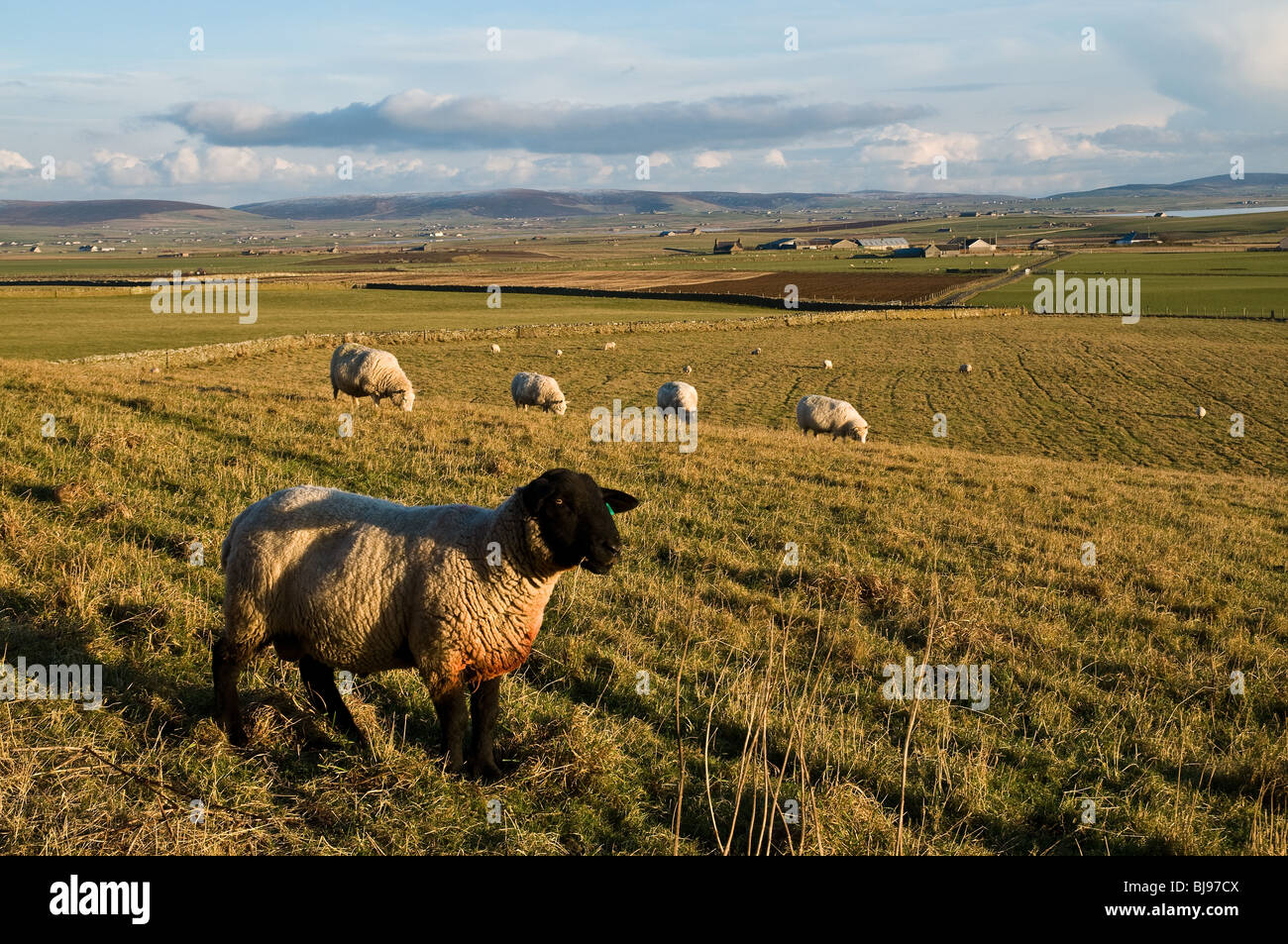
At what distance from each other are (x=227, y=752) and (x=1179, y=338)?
205 feet

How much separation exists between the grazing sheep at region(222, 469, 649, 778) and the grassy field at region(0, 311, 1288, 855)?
452mm

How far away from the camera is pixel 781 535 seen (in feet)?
39.1

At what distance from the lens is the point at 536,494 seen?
5586 millimetres

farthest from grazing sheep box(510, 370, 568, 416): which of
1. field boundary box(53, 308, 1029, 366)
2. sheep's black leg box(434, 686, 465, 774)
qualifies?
sheep's black leg box(434, 686, 465, 774)

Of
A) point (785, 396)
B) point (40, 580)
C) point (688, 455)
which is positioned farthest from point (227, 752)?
point (785, 396)

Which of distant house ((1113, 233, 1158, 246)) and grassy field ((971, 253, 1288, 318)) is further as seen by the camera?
distant house ((1113, 233, 1158, 246))

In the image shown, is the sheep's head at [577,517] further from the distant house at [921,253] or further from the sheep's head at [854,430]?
the distant house at [921,253]

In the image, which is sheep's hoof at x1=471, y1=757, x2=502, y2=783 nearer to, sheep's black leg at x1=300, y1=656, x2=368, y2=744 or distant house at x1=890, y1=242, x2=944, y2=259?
sheep's black leg at x1=300, y1=656, x2=368, y2=744

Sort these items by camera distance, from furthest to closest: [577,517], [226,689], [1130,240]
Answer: [1130,240]
[226,689]
[577,517]

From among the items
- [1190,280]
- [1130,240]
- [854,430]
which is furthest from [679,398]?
[1130,240]

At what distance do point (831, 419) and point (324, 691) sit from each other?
22.3 m

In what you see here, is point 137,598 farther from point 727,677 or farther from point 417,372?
point 417,372

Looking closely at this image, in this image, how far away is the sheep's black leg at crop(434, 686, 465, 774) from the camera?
5.68 meters

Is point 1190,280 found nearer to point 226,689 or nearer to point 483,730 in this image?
point 483,730
